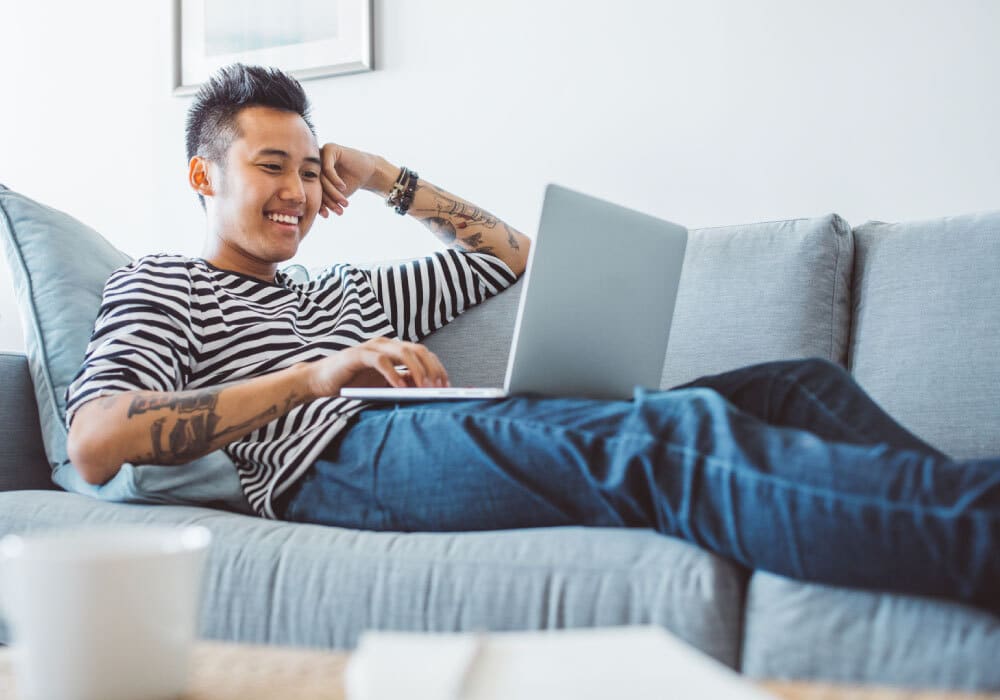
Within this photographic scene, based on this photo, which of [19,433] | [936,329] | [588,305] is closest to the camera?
[588,305]

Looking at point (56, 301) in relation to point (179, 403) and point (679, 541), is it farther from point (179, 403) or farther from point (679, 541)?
point (679, 541)

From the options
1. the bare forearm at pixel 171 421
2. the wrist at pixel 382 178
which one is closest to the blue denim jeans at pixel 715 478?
the bare forearm at pixel 171 421

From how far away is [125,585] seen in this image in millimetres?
450

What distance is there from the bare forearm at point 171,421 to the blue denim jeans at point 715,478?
0.12 m

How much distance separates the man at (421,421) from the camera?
0.79 m

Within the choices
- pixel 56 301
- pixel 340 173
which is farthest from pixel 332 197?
pixel 56 301

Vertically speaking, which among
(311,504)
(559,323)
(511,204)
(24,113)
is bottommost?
(311,504)

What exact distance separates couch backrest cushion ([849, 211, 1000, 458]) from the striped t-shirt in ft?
2.29

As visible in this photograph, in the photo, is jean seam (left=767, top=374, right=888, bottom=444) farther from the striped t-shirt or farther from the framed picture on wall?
the framed picture on wall

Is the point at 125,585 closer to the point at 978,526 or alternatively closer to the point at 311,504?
the point at 978,526

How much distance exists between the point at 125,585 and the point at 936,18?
1857 millimetres

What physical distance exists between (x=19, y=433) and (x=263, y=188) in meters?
0.61

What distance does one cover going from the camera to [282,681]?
0.49m

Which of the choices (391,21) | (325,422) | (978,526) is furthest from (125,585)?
(391,21)
